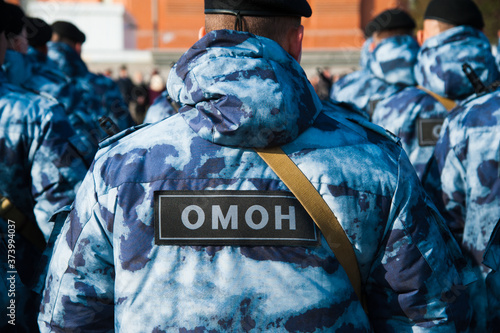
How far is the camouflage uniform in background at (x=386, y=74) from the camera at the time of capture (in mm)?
4234

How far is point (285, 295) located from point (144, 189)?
0.43 meters

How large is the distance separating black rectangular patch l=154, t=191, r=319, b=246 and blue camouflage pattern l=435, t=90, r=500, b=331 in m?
1.34

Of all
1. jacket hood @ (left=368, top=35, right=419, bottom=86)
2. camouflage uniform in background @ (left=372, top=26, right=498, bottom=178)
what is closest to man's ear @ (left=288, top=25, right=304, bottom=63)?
camouflage uniform in background @ (left=372, top=26, right=498, bottom=178)

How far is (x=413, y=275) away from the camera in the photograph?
1517mm

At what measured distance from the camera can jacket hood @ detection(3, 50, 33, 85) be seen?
11.7 feet

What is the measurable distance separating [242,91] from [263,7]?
27 cm

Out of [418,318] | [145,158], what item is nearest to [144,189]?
[145,158]

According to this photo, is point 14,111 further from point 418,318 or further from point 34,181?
point 418,318

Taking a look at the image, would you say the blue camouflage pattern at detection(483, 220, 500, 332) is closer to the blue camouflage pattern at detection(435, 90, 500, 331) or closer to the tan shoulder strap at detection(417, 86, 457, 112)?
the blue camouflage pattern at detection(435, 90, 500, 331)

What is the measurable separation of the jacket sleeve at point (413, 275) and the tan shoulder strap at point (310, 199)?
0.38 ft

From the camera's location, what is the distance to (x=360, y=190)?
1526 mm

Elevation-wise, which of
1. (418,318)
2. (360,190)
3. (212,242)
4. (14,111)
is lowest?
(418,318)

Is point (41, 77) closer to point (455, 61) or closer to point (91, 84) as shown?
point (91, 84)

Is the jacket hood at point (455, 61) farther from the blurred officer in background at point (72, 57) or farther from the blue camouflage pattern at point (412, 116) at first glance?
the blurred officer in background at point (72, 57)
